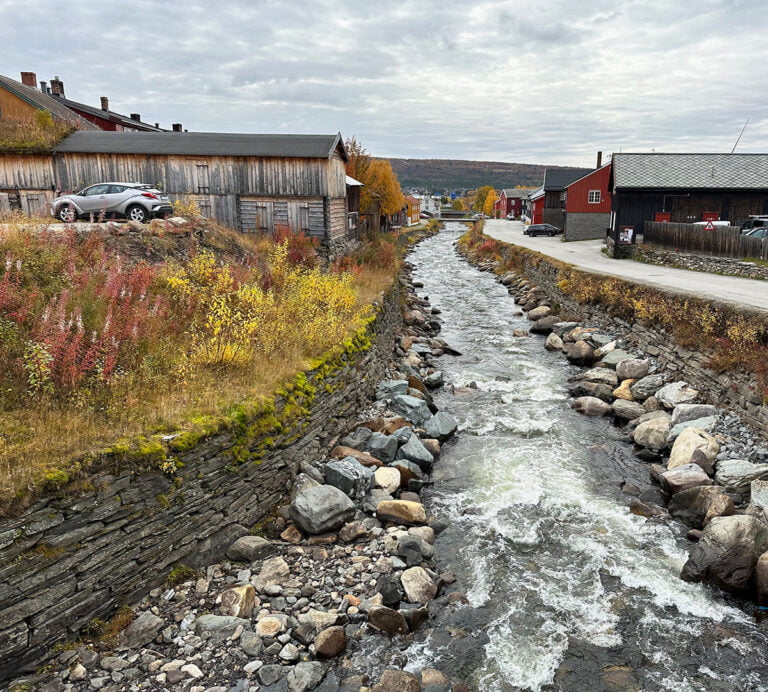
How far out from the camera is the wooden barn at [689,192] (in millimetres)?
33812

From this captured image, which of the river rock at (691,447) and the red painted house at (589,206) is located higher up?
the red painted house at (589,206)

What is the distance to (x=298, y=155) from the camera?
23953 mm

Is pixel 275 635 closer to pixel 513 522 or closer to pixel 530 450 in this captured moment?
pixel 513 522

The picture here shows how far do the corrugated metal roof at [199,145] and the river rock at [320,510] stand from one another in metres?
18.3

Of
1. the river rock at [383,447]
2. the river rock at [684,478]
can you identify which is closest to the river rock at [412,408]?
the river rock at [383,447]

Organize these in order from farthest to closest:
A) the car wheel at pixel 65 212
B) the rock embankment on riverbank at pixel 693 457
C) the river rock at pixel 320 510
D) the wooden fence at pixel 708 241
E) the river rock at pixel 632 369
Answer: the wooden fence at pixel 708 241
the car wheel at pixel 65 212
the river rock at pixel 632 369
the river rock at pixel 320 510
the rock embankment on riverbank at pixel 693 457

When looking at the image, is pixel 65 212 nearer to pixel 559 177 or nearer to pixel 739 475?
pixel 739 475

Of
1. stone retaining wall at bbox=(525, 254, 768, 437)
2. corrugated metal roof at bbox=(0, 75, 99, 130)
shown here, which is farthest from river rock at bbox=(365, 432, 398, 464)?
corrugated metal roof at bbox=(0, 75, 99, 130)

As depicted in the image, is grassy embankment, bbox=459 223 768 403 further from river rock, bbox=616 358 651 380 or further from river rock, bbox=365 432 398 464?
river rock, bbox=365 432 398 464

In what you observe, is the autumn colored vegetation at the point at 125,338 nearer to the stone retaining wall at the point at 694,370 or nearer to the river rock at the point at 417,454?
the river rock at the point at 417,454

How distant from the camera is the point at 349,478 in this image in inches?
387

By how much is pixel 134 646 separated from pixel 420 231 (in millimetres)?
77454

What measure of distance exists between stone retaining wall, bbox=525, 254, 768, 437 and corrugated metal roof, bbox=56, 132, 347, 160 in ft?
45.7

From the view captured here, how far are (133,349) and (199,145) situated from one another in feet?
61.2
